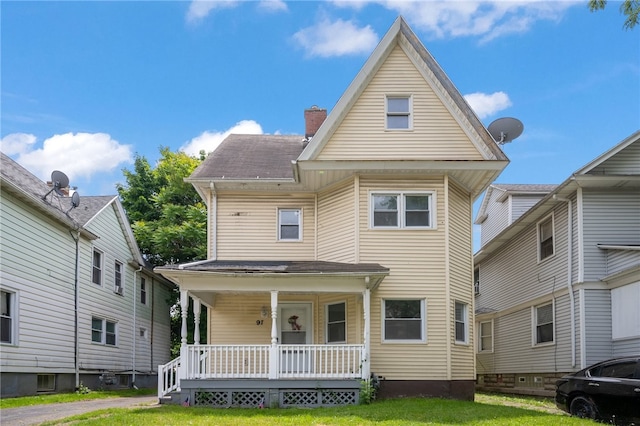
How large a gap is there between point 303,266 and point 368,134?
13.5 ft

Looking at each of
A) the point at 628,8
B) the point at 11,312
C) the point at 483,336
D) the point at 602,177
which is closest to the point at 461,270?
the point at 602,177

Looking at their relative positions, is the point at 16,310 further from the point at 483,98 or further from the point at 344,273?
the point at 483,98

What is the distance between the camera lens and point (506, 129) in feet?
59.6

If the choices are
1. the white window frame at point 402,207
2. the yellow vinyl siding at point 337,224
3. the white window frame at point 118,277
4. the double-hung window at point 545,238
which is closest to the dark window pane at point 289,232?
the yellow vinyl siding at point 337,224

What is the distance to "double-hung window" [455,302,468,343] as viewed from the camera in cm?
1664

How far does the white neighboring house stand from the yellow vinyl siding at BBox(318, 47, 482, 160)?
8636 mm

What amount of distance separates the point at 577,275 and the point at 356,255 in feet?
20.2

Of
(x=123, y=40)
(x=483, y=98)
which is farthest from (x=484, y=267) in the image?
(x=123, y=40)

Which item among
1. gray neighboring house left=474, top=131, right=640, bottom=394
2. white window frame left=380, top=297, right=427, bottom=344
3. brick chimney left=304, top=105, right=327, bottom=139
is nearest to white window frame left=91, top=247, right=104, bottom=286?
brick chimney left=304, top=105, right=327, bottom=139

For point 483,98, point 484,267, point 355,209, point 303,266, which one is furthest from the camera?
point 483,98

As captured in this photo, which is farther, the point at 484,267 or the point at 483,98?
the point at 483,98

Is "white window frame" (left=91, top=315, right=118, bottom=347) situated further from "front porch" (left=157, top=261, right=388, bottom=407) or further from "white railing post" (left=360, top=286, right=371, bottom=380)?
"white railing post" (left=360, top=286, right=371, bottom=380)

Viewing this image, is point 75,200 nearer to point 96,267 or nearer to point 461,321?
point 96,267

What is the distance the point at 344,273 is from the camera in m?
14.4
